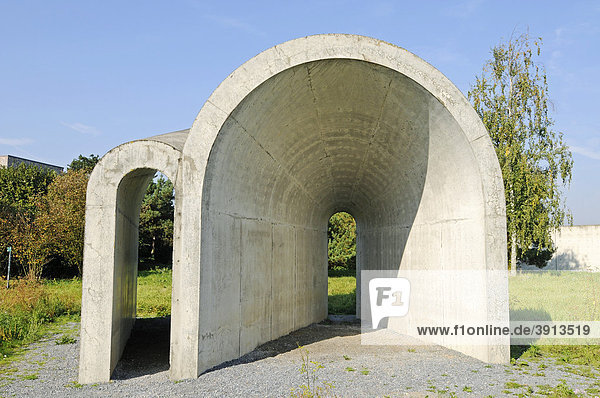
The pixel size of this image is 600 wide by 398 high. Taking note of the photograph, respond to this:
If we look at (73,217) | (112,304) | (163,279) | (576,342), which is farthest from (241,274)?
(73,217)

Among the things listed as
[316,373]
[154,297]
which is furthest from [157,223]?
[316,373]

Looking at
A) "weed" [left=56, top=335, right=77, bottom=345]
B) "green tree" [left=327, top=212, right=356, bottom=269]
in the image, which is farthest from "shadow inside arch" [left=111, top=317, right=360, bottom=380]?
"green tree" [left=327, top=212, right=356, bottom=269]

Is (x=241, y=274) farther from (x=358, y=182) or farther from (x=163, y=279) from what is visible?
(x=163, y=279)

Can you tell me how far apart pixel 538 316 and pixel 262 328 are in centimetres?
708

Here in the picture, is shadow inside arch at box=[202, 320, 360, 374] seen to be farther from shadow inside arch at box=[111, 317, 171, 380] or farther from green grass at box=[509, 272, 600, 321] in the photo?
green grass at box=[509, 272, 600, 321]

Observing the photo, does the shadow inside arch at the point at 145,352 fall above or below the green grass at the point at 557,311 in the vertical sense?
below

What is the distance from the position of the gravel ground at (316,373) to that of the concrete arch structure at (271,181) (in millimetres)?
338

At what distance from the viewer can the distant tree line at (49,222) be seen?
2366 cm

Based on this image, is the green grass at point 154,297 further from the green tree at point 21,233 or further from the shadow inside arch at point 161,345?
the green tree at point 21,233

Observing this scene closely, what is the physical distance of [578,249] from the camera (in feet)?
108

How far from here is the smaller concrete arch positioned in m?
6.39

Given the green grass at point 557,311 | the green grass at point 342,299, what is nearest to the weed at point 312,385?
the green grass at point 557,311

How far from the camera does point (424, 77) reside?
6.91 metres

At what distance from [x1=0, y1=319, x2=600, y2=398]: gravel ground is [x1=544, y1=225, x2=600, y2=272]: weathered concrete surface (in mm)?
29051
